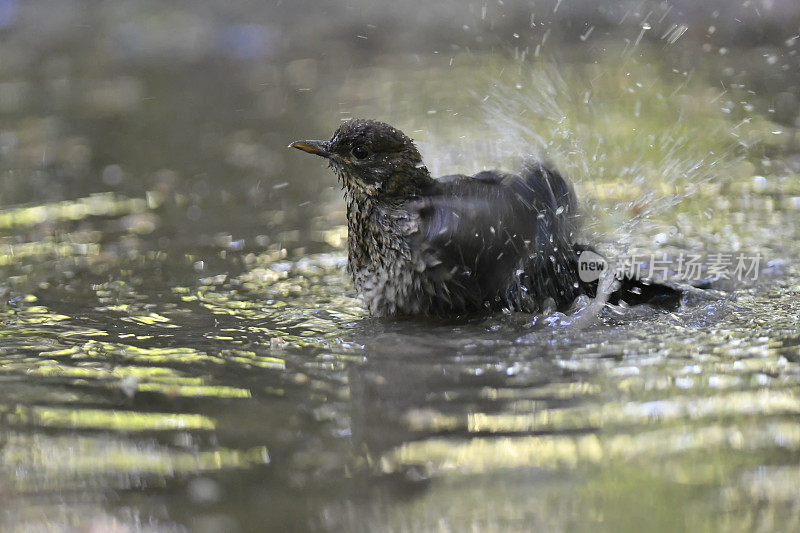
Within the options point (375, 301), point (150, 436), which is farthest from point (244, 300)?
point (150, 436)

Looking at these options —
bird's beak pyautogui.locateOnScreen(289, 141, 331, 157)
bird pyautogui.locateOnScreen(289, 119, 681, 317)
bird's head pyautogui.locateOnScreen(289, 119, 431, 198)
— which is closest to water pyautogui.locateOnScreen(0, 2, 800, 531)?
bird pyautogui.locateOnScreen(289, 119, 681, 317)

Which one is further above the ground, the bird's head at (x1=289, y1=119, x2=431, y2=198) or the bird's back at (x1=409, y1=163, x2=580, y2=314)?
the bird's head at (x1=289, y1=119, x2=431, y2=198)

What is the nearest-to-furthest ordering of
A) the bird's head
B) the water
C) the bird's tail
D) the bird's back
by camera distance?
the water → the bird's back → the bird's tail → the bird's head

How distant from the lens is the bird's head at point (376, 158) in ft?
16.6

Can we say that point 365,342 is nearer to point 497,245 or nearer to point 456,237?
point 456,237

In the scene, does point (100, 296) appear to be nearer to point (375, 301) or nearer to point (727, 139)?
point (375, 301)

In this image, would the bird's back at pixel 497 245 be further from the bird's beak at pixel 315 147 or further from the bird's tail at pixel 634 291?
the bird's beak at pixel 315 147

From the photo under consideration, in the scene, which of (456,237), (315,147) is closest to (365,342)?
(456,237)

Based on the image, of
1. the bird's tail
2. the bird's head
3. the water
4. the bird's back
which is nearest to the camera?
the water

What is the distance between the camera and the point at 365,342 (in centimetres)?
453

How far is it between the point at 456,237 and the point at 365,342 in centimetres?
69

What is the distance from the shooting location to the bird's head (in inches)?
199

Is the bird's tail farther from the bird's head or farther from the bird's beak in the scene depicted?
the bird's beak

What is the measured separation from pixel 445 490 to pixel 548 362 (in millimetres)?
1239
